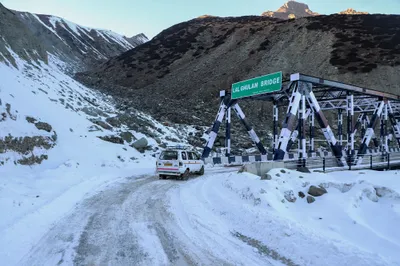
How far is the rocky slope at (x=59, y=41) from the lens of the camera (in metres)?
31.5

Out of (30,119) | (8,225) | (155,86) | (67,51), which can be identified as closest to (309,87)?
(30,119)

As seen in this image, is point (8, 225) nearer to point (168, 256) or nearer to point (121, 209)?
point (121, 209)

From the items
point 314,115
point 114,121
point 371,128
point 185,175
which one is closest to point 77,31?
point 114,121

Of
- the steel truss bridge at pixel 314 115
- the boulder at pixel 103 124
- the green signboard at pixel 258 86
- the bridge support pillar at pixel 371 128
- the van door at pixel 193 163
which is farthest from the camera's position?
the bridge support pillar at pixel 371 128

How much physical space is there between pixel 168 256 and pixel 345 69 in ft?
176

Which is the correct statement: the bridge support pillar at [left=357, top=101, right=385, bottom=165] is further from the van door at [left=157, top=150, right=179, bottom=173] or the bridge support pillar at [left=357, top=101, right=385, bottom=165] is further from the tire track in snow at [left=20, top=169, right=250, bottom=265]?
the tire track in snow at [left=20, top=169, right=250, bottom=265]

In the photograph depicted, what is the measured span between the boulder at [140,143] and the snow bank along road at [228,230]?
1243 centimetres

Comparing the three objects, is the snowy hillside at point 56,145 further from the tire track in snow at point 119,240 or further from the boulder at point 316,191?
the boulder at point 316,191

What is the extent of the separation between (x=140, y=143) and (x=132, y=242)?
17.9 meters

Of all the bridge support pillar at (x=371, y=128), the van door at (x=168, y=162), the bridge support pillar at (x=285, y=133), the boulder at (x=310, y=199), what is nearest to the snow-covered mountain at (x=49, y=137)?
the van door at (x=168, y=162)

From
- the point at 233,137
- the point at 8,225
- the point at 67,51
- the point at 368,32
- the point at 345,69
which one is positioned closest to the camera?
the point at 8,225

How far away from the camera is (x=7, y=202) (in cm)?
862

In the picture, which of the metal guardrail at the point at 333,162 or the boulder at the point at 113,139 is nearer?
the metal guardrail at the point at 333,162

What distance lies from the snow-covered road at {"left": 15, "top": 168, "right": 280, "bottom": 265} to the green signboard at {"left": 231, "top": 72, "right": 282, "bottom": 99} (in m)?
14.2
